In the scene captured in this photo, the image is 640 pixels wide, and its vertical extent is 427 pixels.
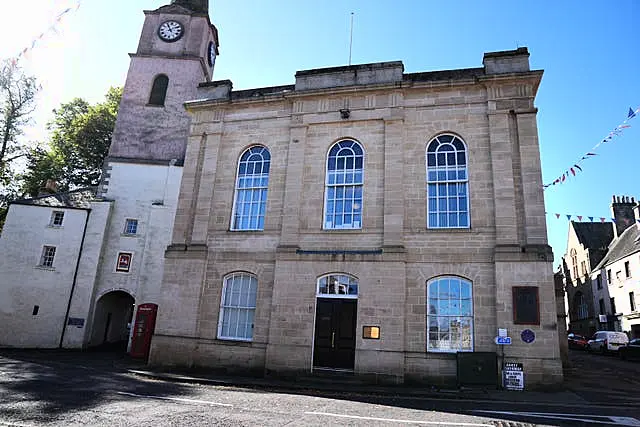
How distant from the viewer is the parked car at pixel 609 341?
88.2 feet

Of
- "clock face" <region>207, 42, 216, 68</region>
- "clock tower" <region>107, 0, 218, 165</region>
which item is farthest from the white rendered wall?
"clock face" <region>207, 42, 216, 68</region>

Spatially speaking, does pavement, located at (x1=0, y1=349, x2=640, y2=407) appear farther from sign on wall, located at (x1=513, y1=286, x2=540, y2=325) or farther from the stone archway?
the stone archway

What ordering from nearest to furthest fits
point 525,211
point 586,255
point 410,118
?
1. point 525,211
2. point 410,118
3. point 586,255

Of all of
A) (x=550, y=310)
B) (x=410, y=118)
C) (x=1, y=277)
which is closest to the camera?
(x=550, y=310)

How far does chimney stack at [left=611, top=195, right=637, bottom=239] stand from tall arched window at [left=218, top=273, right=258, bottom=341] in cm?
3739

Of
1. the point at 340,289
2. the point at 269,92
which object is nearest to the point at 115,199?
the point at 269,92

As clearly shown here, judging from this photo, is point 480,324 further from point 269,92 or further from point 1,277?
point 1,277

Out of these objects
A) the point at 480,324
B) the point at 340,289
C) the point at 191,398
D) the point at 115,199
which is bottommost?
the point at 191,398

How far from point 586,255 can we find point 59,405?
47.4m

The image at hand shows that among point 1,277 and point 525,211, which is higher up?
point 525,211

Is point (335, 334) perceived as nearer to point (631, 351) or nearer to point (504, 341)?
point (504, 341)

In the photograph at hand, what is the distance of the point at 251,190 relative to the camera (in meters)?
16.2

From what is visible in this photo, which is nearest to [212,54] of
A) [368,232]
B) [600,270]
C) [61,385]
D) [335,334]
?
[368,232]

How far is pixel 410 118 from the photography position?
15.0 metres
